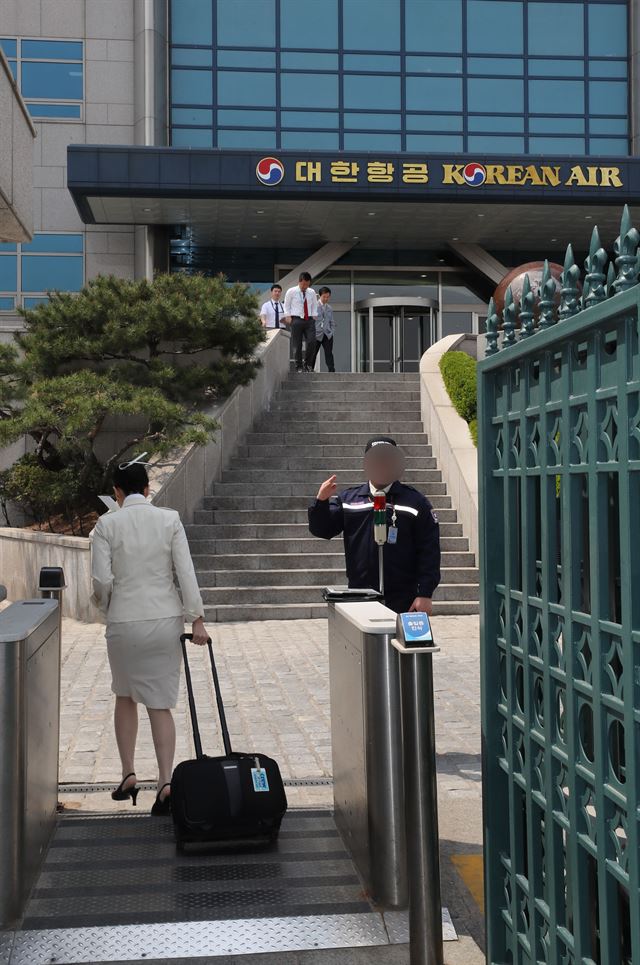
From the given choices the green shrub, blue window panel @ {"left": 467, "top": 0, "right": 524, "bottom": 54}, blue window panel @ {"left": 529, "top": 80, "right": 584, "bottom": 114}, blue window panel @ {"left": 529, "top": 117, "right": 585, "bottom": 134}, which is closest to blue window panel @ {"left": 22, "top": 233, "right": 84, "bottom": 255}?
blue window panel @ {"left": 467, "top": 0, "right": 524, "bottom": 54}

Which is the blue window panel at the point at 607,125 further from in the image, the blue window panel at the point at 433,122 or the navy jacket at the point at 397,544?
the navy jacket at the point at 397,544

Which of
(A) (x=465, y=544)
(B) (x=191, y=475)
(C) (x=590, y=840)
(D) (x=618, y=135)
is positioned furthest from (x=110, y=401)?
(D) (x=618, y=135)

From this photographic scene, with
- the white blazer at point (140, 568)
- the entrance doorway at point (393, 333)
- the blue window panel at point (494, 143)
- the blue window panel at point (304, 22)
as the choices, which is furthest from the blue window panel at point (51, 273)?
the white blazer at point (140, 568)

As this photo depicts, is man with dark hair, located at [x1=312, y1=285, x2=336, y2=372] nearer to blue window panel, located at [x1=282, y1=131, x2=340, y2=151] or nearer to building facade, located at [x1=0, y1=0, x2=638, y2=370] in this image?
building facade, located at [x1=0, y1=0, x2=638, y2=370]

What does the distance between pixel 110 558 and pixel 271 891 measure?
6.37 feet

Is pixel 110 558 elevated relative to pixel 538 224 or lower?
lower

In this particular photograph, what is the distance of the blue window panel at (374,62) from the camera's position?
29.9 meters

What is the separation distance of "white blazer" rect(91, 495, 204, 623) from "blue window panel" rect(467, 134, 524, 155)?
26.8 m

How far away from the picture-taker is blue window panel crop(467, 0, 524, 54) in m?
30.3

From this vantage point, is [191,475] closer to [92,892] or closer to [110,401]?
[110,401]

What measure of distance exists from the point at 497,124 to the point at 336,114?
465 cm

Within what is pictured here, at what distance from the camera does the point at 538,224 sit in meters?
28.4

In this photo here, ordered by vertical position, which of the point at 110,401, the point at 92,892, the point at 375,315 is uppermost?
the point at 375,315

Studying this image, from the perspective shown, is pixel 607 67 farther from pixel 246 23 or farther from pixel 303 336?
pixel 303 336
